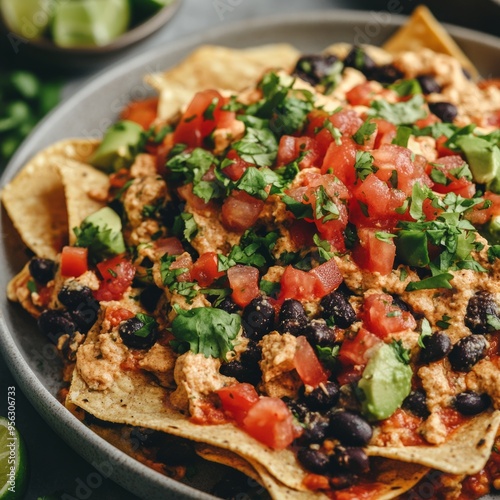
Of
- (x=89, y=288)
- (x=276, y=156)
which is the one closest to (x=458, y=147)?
(x=276, y=156)

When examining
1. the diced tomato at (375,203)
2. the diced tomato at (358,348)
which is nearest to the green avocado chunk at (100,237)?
the diced tomato at (375,203)

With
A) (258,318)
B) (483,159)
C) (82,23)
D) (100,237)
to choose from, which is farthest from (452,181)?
(82,23)

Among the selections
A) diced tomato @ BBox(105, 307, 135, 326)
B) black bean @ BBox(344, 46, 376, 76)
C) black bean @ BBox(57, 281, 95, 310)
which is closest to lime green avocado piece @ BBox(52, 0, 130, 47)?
black bean @ BBox(344, 46, 376, 76)

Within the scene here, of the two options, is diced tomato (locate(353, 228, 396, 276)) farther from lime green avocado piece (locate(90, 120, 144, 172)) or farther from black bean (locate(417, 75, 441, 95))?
lime green avocado piece (locate(90, 120, 144, 172))

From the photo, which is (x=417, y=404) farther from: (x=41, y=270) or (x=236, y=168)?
(x=41, y=270)

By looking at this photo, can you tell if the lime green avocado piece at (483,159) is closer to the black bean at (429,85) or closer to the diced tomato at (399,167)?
the diced tomato at (399,167)

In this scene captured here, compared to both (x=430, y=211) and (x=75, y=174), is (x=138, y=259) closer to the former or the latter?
(x=75, y=174)
